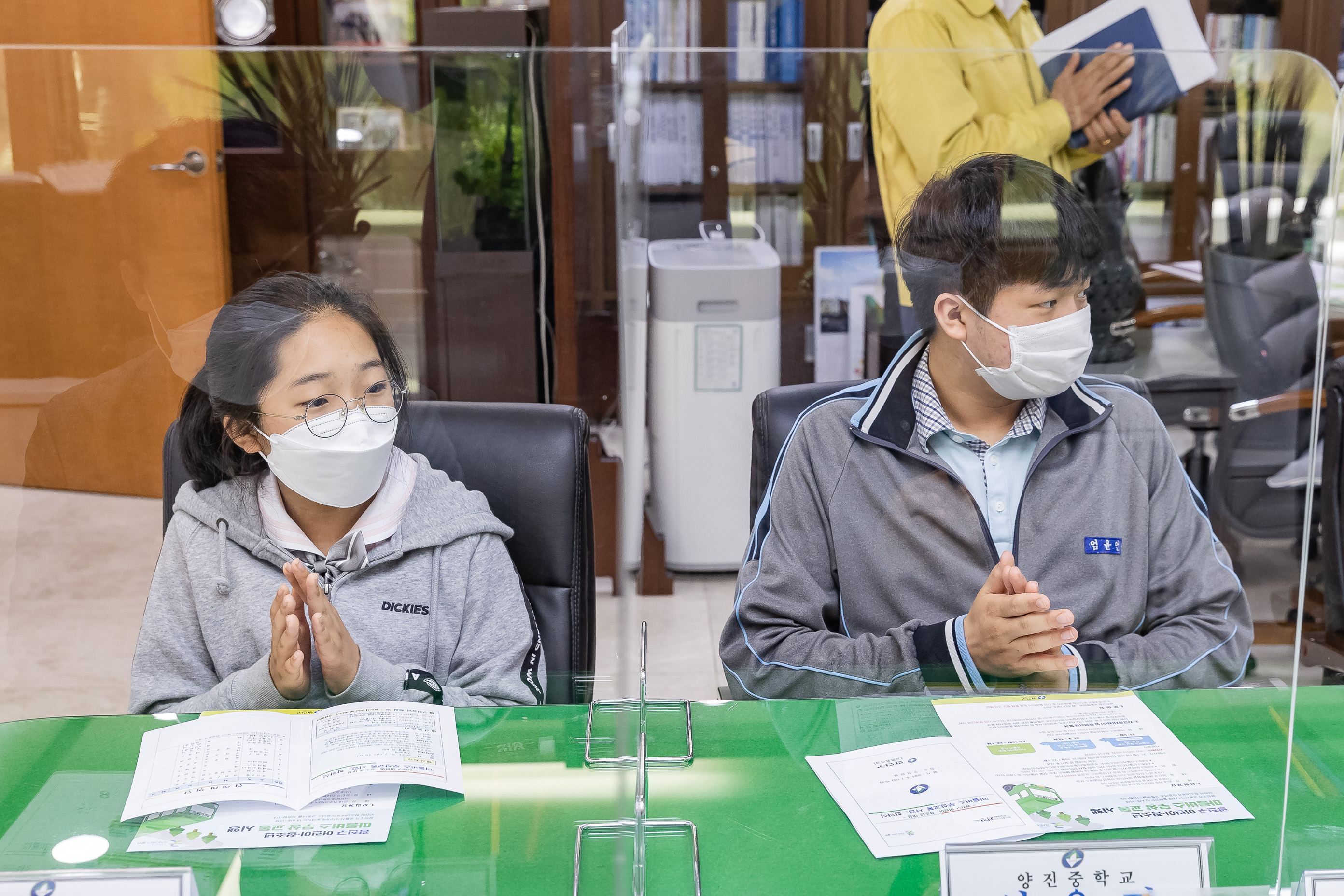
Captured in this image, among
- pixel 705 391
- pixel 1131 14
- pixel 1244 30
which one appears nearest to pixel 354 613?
pixel 705 391

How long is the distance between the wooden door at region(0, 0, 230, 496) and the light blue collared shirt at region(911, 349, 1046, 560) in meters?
0.78

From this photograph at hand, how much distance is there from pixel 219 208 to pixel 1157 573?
1076 mm

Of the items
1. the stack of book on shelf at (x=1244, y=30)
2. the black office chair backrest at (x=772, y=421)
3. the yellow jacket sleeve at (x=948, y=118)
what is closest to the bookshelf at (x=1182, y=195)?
the yellow jacket sleeve at (x=948, y=118)

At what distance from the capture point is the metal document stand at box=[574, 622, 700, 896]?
916 millimetres

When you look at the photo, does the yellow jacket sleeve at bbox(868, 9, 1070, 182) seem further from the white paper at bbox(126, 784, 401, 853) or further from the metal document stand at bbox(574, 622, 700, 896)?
the white paper at bbox(126, 784, 401, 853)

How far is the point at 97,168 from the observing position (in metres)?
1.13

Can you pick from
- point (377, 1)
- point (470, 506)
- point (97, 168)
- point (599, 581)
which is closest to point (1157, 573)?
point (599, 581)

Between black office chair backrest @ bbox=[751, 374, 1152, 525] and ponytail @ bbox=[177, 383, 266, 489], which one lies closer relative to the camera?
ponytail @ bbox=[177, 383, 266, 489]

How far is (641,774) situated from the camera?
3.42 feet

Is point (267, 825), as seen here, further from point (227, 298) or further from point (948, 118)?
point (948, 118)

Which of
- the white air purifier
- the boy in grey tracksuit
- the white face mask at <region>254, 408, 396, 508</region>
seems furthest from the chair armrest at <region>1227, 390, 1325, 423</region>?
the white face mask at <region>254, 408, 396, 508</region>

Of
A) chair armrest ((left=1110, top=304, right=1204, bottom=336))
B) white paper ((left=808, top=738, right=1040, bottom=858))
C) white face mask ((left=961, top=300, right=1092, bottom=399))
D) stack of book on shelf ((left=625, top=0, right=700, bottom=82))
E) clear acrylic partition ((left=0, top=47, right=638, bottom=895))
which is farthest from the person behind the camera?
stack of book on shelf ((left=625, top=0, right=700, bottom=82))

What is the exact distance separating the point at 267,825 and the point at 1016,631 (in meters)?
0.74

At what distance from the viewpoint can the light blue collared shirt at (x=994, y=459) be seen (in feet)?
4.09
